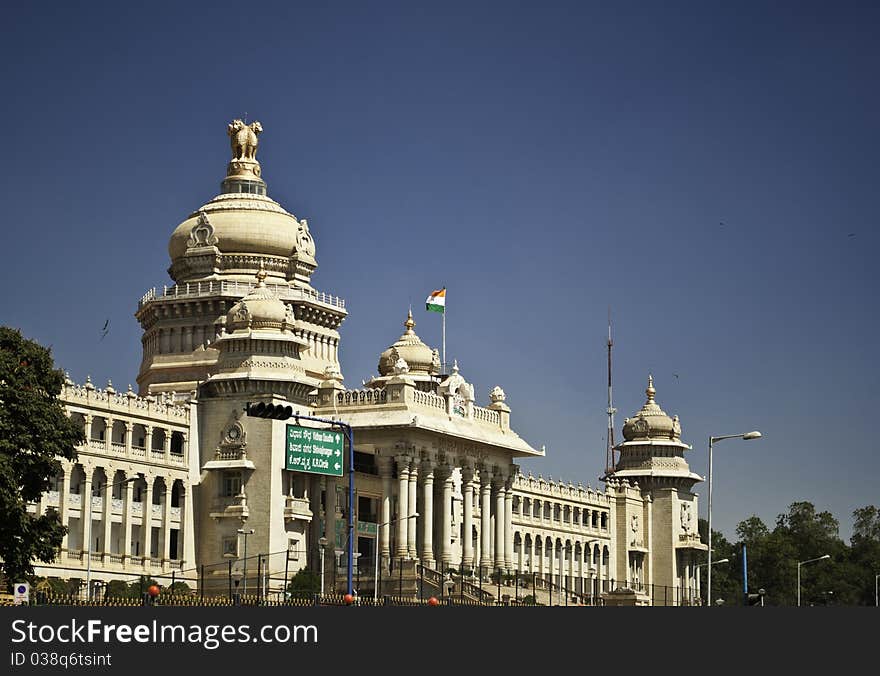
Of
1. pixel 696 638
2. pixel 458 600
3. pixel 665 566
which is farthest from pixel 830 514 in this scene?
pixel 696 638

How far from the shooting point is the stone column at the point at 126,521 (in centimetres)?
10788

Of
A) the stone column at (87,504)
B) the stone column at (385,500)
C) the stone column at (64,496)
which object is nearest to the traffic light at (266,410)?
the stone column at (64,496)

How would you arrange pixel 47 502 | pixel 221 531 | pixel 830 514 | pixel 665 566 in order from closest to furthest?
pixel 47 502
pixel 221 531
pixel 665 566
pixel 830 514

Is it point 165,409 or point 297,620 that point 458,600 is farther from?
point 297,620

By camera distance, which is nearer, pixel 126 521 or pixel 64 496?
pixel 64 496

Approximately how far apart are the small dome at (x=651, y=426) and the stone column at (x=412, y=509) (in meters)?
54.1

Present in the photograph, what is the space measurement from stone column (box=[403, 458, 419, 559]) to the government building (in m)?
0.16

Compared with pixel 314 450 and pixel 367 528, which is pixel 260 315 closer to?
pixel 314 450

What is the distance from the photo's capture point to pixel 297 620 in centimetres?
4975

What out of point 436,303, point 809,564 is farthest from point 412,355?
point 809,564

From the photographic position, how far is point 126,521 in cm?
10894

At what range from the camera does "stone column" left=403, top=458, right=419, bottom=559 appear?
118 meters

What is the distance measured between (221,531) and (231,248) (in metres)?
30.0

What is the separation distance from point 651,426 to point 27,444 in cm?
9790
